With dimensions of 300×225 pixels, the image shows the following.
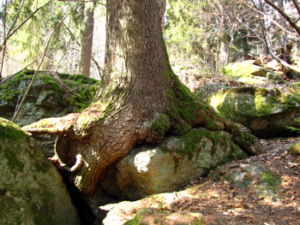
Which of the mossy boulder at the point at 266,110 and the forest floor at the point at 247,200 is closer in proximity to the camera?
the forest floor at the point at 247,200

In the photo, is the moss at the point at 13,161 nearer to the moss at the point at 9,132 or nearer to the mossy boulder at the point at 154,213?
the moss at the point at 9,132

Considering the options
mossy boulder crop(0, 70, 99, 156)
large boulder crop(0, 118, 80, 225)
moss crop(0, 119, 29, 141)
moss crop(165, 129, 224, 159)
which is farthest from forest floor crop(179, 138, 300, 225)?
mossy boulder crop(0, 70, 99, 156)

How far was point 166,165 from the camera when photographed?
3.20 meters

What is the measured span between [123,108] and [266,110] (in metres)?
4.07

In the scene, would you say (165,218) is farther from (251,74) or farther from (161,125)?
(251,74)

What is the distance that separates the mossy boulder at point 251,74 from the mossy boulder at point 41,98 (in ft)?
18.6

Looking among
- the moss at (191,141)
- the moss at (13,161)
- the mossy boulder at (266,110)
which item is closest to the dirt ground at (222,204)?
the moss at (191,141)

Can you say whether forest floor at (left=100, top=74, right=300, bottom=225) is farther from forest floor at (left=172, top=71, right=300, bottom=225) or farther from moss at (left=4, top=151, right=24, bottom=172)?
moss at (left=4, top=151, right=24, bottom=172)

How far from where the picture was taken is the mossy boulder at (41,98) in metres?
4.39

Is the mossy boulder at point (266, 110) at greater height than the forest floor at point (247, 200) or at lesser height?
greater

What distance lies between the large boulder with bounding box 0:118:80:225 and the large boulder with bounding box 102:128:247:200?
2.53 ft

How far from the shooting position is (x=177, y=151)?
3.30m

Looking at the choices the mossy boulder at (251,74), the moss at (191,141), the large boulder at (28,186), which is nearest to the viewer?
the large boulder at (28,186)

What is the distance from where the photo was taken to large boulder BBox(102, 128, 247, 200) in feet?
10.2
